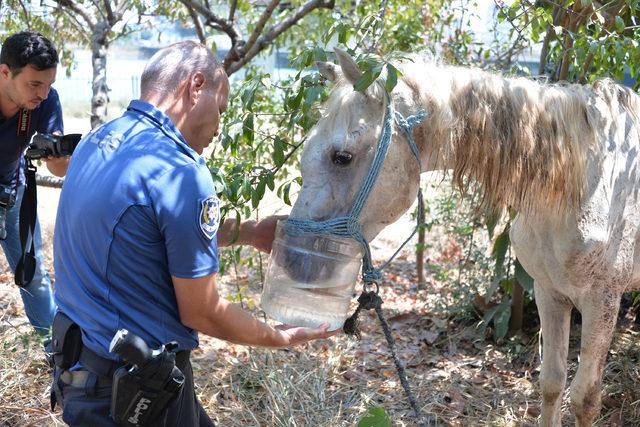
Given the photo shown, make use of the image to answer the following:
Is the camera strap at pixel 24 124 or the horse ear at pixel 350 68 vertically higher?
the horse ear at pixel 350 68

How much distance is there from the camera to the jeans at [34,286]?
12.9 ft

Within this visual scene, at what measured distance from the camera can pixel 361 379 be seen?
13.9 ft

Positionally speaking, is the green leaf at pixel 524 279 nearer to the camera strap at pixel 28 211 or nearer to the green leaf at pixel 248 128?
the green leaf at pixel 248 128

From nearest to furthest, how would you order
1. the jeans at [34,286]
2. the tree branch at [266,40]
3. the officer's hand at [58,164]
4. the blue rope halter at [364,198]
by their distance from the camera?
the blue rope halter at [364,198] < the officer's hand at [58,164] < the jeans at [34,286] < the tree branch at [266,40]

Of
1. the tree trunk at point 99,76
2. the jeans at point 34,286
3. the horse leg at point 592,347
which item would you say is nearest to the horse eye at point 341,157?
the horse leg at point 592,347

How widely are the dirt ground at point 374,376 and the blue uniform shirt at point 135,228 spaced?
5.27 feet

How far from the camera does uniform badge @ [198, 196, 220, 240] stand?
73.2 inches

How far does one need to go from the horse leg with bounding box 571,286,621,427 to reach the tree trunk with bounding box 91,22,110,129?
332 cm

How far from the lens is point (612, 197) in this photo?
2.89 meters

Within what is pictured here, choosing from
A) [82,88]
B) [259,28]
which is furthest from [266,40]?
[82,88]

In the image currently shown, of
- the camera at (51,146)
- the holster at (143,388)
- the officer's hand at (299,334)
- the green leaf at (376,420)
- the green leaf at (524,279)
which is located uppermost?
the camera at (51,146)

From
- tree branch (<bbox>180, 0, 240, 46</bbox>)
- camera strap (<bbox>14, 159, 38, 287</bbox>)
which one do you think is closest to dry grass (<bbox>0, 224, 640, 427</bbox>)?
camera strap (<bbox>14, 159, 38, 287</bbox>)

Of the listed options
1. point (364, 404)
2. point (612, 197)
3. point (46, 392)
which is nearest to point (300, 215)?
point (612, 197)

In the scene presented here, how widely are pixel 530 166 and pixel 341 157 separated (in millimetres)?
750
